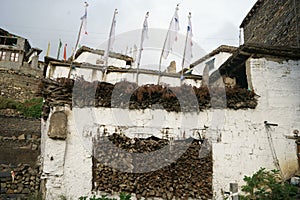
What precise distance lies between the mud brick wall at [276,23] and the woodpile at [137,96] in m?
5.77

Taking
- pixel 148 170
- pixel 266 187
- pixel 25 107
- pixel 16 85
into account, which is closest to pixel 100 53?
pixel 25 107

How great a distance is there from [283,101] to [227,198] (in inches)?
157

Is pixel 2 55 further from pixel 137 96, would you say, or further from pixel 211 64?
pixel 137 96

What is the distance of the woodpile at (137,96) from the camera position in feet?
27.1

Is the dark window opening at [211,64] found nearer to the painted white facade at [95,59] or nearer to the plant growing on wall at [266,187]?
the painted white facade at [95,59]

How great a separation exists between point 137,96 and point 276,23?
991 centimetres

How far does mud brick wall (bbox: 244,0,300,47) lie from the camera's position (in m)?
12.6

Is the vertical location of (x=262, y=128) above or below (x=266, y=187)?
above

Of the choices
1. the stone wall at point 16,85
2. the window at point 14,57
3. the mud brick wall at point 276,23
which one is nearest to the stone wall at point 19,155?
the stone wall at point 16,85

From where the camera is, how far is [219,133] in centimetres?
862

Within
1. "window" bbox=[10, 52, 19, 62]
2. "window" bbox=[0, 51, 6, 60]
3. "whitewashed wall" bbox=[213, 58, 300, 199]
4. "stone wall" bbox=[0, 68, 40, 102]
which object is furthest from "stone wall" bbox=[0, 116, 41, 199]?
"window" bbox=[0, 51, 6, 60]

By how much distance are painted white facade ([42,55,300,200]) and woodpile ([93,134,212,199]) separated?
0.26m

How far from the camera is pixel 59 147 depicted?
7727 millimetres

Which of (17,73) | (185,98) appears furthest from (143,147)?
(17,73)
